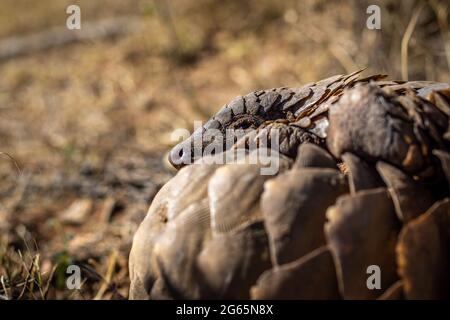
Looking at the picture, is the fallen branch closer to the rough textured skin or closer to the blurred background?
the blurred background

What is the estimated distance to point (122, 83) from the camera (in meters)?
3.37

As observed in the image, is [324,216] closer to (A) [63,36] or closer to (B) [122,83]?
(B) [122,83]

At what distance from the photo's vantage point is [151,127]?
9.14ft

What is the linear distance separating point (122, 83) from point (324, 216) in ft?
8.88

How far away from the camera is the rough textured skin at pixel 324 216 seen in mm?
829

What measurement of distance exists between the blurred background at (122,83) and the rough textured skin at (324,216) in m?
0.49

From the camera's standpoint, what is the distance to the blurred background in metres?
1.90

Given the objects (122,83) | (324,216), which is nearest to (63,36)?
(122,83)

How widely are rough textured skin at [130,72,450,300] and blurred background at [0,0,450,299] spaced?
49 cm

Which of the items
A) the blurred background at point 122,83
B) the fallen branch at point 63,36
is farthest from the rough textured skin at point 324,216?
the fallen branch at point 63,36

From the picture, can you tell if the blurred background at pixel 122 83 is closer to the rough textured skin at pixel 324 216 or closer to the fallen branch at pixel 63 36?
the fallen branch at pixel 63 36

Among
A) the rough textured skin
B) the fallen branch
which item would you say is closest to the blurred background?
the fallen branch

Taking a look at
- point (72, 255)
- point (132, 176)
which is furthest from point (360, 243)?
point (132, 176)
